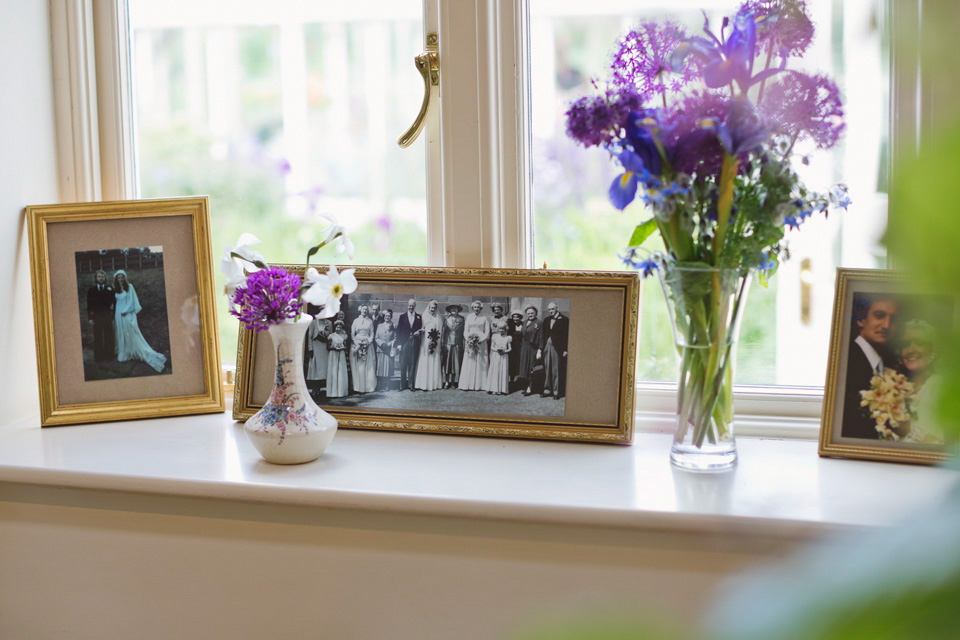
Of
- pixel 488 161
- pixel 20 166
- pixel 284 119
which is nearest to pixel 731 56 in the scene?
pixel 488 161

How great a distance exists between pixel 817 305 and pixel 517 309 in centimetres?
47

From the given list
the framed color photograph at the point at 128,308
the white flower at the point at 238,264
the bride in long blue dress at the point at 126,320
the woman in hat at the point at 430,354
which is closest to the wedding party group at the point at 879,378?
the woman in hat at the point at 430,354

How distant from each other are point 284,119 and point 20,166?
0.46 metres

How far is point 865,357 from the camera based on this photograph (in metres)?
1.21

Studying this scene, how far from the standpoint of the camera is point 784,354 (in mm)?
1374

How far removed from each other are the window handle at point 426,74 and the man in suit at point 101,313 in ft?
1.92

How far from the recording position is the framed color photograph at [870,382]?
1.16 meters

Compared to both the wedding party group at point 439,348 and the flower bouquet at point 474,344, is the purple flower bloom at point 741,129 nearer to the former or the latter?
the wedding party group at point 439,348

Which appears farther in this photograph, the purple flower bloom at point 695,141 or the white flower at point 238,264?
the white flower at point 238,264

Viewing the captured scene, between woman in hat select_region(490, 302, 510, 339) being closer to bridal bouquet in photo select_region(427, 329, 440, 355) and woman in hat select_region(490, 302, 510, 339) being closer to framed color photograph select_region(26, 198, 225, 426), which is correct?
bridal bouquet in photo select_region(427, 329, 440, 355)

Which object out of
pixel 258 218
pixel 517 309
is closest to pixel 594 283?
pixel 517 309

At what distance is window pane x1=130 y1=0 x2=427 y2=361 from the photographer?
1.50m

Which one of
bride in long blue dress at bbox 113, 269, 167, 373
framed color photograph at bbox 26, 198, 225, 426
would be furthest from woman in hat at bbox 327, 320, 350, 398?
bride in long blue dress at bbox 113, 269, 167, 373

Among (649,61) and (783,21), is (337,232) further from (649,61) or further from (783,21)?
(783,21)
